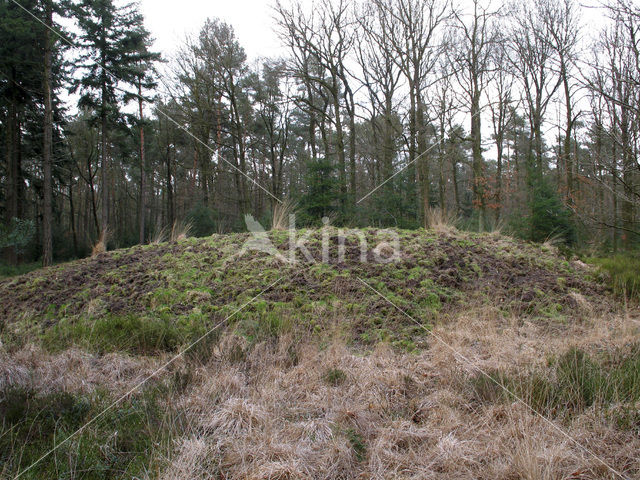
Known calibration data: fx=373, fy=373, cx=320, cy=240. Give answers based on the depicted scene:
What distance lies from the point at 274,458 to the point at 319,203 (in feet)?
30.8

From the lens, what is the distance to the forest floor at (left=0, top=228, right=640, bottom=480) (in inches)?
85.3

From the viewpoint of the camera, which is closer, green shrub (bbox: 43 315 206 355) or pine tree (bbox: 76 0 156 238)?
green shrub (bbox: 43 315 206 355)

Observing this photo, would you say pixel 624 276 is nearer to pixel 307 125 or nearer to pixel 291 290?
pixel 291 290

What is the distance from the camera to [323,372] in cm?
333

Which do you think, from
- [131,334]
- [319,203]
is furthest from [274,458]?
[319,203]

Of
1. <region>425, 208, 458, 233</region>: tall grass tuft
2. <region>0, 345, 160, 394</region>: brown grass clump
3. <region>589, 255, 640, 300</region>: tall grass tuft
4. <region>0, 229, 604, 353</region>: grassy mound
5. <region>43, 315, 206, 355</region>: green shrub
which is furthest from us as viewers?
<region>425, 208, 458, 233</region>: tall grass tuft

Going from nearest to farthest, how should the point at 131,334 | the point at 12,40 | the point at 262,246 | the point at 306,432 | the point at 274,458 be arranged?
the point at 274,458 < the point at 306,432 < the point at 131,334 < the point at 262,246 < the point at 12,40

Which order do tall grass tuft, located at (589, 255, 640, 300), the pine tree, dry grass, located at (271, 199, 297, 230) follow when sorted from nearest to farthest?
tall grass tuft, located at (589, 255, 640, 300) → dry grass, located at (271, 199, 297, 230) → the pine tree

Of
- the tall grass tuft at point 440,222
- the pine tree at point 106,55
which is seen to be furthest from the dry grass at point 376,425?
the pine tree at point 106,55

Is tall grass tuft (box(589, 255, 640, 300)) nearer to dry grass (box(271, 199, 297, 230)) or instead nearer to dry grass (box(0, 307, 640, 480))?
dry grass (box(0, 307, 640, 480))

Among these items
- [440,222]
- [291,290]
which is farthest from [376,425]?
[440,222]

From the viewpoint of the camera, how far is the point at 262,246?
754 cm

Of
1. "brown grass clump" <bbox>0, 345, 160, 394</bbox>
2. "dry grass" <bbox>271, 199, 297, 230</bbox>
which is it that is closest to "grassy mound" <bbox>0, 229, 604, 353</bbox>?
"brown grass clump" <bbox>0, 345, 160, 394</bbox>

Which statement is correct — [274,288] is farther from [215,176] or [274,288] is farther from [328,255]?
[215,176]
